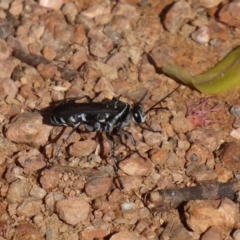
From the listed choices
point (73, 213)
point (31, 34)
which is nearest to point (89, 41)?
point (31, 34)

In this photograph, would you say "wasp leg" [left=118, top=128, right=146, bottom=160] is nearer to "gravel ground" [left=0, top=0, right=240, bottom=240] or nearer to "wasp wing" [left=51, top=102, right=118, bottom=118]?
"gravel ground" [left=0, top=0, right=240, bottom=240]

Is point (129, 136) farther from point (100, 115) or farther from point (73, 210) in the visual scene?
point (73, 210)

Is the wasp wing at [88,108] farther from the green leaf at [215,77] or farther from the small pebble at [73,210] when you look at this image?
the small pebble at [73,210]

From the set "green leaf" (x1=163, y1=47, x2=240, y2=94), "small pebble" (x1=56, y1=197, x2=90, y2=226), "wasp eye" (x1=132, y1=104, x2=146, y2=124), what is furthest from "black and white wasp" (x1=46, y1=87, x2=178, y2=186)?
"small pebble" (x1=56, y1=197, x2=90, y2=226)

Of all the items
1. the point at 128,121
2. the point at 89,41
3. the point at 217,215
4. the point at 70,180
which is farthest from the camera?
the point at 89,41

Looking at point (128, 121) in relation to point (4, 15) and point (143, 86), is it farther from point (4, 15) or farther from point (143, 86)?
point (4, 15)

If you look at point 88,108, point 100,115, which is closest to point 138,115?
point 100,115

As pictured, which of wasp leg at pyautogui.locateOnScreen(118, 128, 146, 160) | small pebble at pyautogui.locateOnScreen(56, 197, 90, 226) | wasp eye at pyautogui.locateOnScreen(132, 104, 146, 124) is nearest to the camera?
small pebble at pyautogui.locateOnScreen(56, 197, 90, 226)
